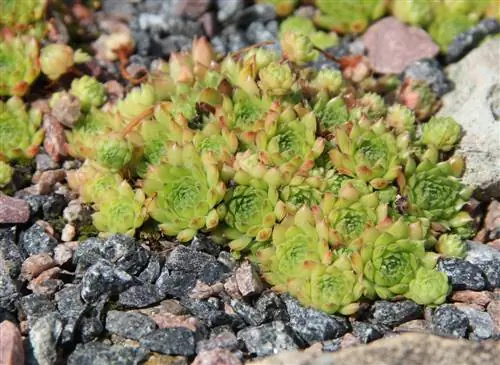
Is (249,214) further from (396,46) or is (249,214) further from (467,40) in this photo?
(467,40)

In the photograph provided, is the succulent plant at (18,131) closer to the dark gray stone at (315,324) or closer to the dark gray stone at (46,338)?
the dark gray stone at (46,338)

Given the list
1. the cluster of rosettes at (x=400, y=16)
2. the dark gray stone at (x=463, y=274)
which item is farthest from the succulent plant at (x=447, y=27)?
the dark gray stone at (x=463, y=274)

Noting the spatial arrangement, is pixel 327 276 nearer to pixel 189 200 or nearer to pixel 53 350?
pixel 189 200

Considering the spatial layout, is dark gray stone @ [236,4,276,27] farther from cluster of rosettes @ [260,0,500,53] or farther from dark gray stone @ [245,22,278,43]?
cluster of rosettes @ [260,0,500,53]

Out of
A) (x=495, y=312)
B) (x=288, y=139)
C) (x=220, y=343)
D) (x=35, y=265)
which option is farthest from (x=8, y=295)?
(x=495, y=312)

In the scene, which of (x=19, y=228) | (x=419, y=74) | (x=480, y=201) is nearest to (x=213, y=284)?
(x=19, y=228)

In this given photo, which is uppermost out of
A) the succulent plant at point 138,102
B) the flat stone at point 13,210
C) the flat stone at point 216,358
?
the succulent plant at point 138,102
